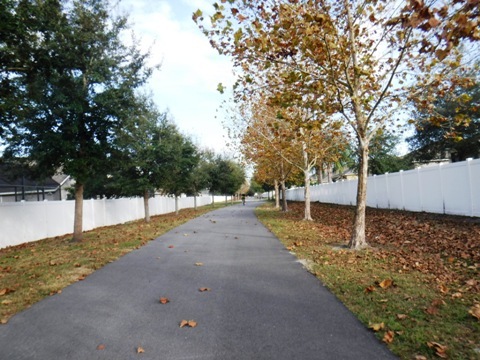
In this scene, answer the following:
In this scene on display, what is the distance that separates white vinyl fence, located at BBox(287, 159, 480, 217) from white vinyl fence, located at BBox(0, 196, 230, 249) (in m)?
14.8

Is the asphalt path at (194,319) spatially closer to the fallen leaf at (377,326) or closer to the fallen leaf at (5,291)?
the fallen leaf at (377,326)

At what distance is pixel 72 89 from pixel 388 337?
11.3 meters

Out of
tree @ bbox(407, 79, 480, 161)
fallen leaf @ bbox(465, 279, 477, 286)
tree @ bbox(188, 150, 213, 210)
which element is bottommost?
fallen leaf @ bbox(465, 279, 477, 286)

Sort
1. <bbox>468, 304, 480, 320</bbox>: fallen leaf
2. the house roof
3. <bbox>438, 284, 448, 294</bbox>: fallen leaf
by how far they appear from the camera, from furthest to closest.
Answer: the house roof < <bbox>438, 284, 448, 294</bbox>: fallen leaf < <bbox>468, 304, 480, 320</bbox>: fallen leaf

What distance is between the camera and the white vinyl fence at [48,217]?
1271cm

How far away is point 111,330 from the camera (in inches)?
172

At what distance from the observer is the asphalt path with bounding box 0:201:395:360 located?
3758 mm

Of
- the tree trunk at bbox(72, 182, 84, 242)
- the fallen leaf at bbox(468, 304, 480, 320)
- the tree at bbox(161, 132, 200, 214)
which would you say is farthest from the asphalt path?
the tree at bbox(161, 132, 200, 214)

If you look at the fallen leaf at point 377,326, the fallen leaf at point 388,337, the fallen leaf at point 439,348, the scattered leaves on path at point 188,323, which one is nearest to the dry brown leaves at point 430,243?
the fallen leaf at point 377,326

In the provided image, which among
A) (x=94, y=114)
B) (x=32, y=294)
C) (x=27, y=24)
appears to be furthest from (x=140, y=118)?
(x=32, y=294)

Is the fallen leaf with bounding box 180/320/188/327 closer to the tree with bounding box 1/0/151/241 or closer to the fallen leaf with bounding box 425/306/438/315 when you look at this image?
the fallen leaf with bounding box 425/306/438/315

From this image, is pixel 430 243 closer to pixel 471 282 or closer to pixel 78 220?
pixel 471 282

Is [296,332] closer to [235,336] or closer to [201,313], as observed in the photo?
[235,336]

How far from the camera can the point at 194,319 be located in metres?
4.70
